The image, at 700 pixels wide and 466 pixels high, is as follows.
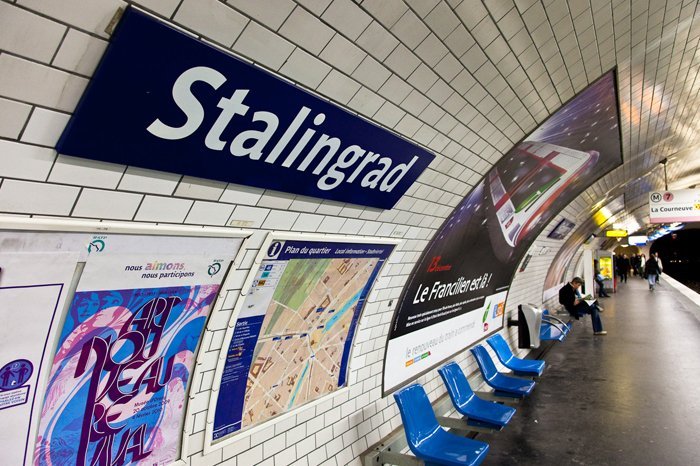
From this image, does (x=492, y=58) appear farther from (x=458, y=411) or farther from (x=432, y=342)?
(x=458, y=411)

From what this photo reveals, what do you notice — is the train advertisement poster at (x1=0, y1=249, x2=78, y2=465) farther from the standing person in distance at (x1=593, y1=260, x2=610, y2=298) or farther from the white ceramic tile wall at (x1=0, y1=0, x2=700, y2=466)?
the standing person in distance at (x1=593, y1=260, x2=610, y2=298)

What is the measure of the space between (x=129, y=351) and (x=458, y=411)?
11.6 feet

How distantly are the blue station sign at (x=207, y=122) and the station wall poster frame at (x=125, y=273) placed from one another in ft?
0.98

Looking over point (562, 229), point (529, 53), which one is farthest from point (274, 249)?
point (562, 229)

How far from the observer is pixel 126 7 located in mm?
1358

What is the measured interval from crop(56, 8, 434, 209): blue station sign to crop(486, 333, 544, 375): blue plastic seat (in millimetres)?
5059

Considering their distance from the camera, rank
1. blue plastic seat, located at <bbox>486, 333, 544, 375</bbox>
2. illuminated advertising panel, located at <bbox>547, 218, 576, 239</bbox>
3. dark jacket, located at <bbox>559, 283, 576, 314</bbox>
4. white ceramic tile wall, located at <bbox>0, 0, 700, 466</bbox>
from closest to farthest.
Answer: white ceramic tile wall, located at <bbox>0, 0, 700, 466</bbox> → blue plastic seat, located at <bbox>486, 333, 544, 375</bbox> → illuminated advertising panel, located at <bbox>547, 218, 576, 239</bbox> → dark jacket, located at <bbox>559, 283, 576, 314</bbox>

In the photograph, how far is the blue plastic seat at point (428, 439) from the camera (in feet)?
11.7

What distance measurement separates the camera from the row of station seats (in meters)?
3.63

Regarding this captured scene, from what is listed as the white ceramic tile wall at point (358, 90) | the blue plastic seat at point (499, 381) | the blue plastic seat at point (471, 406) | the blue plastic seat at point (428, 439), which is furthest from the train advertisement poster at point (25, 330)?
the blue plastic seat at point (499, 381)

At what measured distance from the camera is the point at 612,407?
594 cm

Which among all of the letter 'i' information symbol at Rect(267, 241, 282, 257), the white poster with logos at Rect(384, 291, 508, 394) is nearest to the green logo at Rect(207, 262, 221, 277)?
the letter 'i' information symbol at Rect(267, 241, 282, 257)

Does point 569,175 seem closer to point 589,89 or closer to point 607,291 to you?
point 589,89

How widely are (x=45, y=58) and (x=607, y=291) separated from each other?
24704 mm
